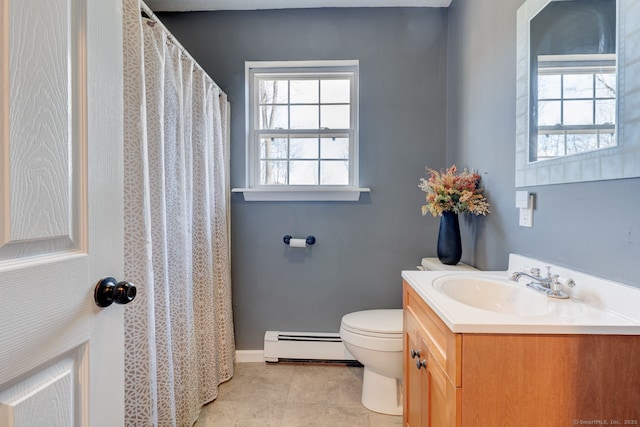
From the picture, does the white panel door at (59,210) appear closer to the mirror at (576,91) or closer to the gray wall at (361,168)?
the mirror at (576,91)

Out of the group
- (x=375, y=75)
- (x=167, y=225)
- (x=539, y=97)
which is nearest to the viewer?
(x=539, y=97)

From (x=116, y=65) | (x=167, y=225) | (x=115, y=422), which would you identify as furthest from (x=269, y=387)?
(x=116, y=65)

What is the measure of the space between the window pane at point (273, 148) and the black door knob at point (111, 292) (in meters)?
1.68

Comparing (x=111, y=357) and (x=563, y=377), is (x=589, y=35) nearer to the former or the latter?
(x=563, y=377)

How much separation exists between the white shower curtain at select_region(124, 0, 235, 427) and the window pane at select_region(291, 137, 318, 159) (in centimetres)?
47

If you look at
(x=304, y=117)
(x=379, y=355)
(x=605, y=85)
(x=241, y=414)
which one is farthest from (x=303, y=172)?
(x=605, y=85)

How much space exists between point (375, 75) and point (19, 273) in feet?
6.99

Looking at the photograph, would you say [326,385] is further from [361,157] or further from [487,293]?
[361,157]

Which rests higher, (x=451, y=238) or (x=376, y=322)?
(x=451, y=238)

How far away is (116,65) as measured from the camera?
73 centimetres

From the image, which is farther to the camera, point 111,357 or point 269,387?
point 269,387

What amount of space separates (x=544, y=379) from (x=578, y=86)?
91cm

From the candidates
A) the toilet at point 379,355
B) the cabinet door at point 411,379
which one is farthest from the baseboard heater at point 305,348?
the cabinet door at point 411,379

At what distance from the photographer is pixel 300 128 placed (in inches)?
88.5
